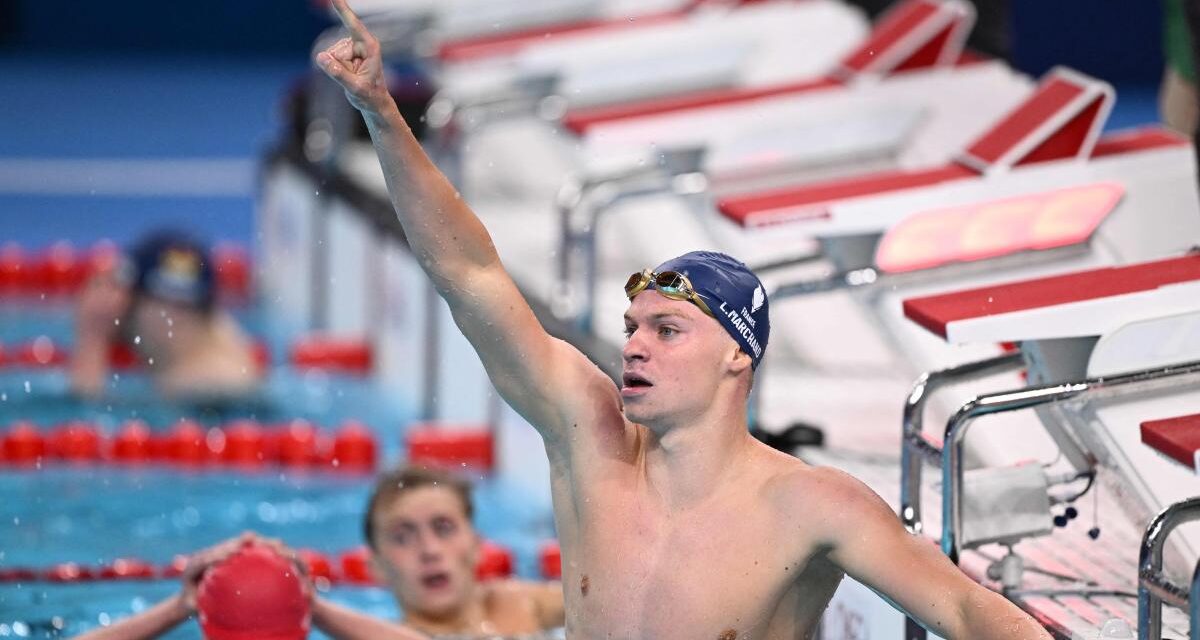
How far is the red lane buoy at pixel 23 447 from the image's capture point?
22.6ft

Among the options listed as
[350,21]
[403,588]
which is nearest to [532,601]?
[403,588]

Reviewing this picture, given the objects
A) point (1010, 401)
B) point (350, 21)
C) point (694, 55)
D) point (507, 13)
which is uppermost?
point (507, 13)

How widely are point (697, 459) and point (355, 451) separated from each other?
3858 mm

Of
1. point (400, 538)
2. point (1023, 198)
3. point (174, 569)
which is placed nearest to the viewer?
point (400, 538)

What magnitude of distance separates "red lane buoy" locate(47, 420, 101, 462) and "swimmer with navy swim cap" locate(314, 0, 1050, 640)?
396 cm

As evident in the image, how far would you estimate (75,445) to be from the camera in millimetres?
6938

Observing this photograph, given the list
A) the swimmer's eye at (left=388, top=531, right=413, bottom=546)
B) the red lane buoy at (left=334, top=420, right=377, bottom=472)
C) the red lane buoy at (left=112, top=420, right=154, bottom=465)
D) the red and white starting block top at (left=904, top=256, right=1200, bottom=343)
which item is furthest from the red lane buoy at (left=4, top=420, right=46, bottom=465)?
the red and white starting block top at (left=904, top=256, right=1200, bottom=343)

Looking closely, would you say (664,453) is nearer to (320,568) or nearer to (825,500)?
(825,500)

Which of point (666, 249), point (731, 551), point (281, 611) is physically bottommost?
point (281, 611)

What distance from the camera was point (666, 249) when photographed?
674 cm

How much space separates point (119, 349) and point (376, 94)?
5.22 metres

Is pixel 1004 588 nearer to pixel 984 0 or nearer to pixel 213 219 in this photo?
pixel 984 0

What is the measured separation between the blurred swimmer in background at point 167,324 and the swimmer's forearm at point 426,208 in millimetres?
4079

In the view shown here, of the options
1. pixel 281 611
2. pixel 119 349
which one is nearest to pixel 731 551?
pixel 281 611
